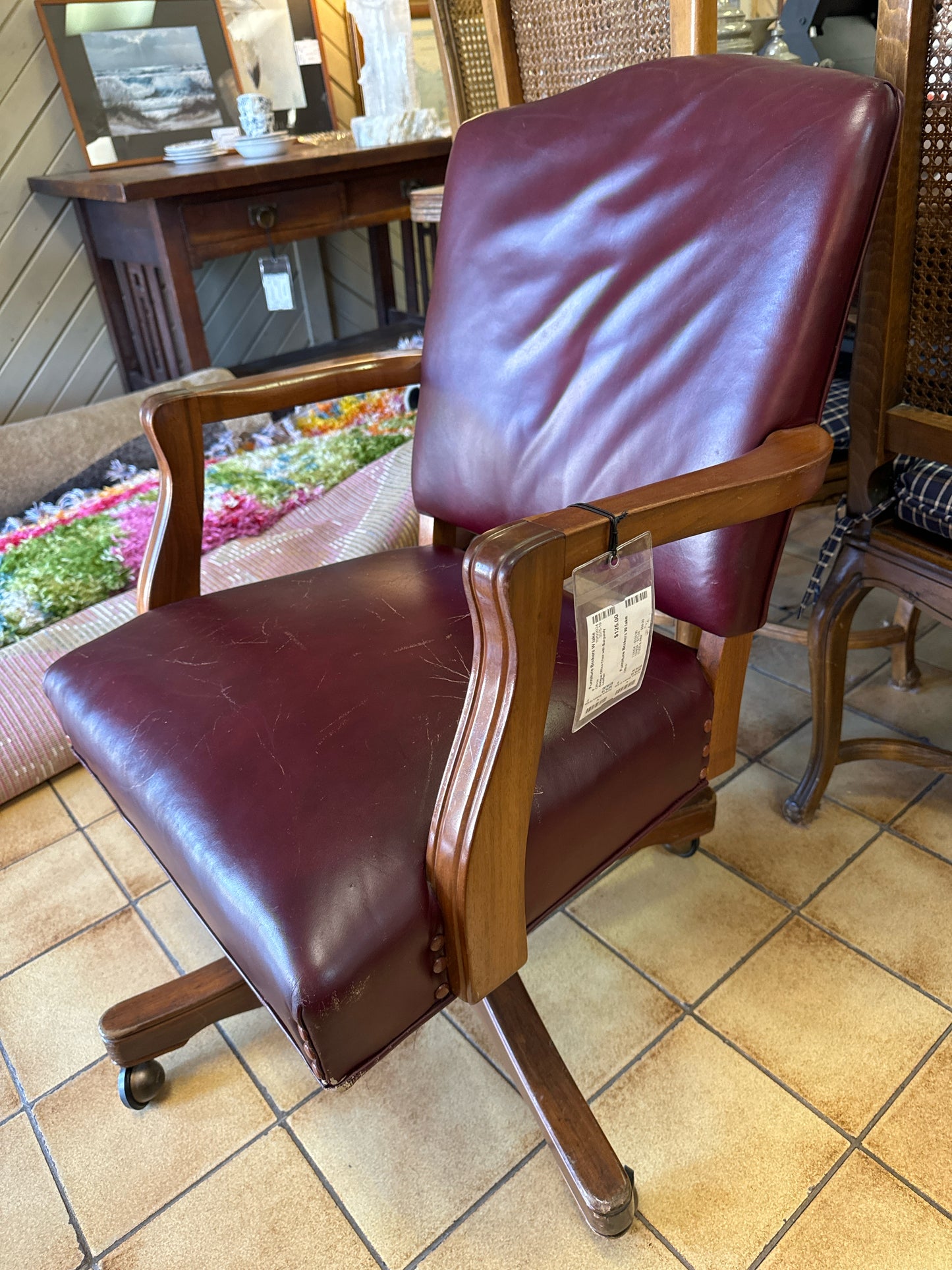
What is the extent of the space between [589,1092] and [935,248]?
37.0 inches

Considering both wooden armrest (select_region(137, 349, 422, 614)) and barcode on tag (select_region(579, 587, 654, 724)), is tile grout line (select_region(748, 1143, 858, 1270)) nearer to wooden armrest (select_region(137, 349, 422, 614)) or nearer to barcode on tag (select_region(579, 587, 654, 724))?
barcode on tag (select_region(579, 587, 654, 724))

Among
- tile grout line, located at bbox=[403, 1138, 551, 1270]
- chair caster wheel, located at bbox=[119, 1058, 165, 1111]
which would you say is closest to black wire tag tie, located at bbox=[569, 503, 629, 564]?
tile grout line, located at bbox=[403, 1138, 551, 1270]

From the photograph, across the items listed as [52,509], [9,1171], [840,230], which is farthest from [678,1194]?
[52,509]

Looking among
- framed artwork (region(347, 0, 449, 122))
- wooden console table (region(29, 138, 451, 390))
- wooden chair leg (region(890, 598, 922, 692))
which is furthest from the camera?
framed artwork (region(347, 0, 449, 122))

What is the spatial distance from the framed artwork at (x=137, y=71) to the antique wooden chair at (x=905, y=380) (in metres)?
2.05

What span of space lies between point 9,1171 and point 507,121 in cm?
124

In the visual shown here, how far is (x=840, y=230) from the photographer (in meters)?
0.79

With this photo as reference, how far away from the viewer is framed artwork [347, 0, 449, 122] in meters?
2.70

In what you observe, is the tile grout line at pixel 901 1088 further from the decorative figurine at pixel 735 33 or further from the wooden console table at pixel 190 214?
the wooden console table at pixel 190 214

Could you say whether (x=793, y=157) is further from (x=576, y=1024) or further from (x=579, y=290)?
(x=576, y=1024)

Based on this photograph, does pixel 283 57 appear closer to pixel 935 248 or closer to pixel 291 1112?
pixel 935 248

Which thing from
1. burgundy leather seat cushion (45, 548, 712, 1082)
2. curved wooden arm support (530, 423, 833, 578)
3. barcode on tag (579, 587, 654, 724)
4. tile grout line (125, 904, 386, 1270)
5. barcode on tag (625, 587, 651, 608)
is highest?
curved wooden arm support (530, 423, 833, 578)

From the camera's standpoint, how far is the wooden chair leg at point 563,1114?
2.81 feet

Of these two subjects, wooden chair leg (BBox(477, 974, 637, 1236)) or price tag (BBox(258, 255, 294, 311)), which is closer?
wooden chair leg (BBox(477, 974, 637, 1236))
